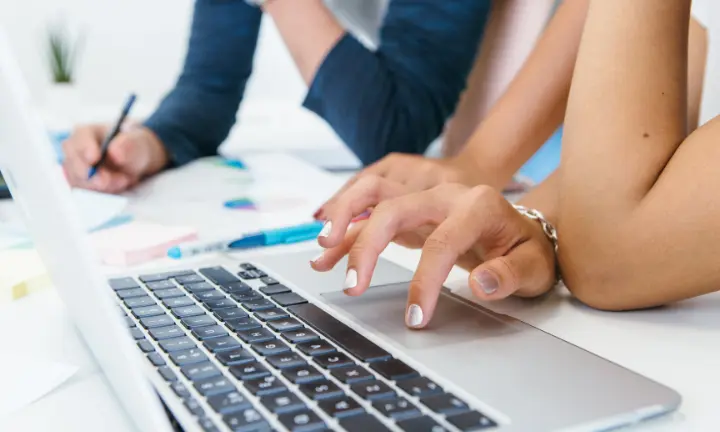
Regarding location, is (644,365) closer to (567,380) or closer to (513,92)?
(567,380)

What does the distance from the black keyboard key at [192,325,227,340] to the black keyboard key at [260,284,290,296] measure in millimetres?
60

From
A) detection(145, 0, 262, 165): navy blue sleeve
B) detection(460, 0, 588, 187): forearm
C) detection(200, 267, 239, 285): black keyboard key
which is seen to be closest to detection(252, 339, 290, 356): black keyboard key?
detection(200, 267, 239, 285): black keyboard key

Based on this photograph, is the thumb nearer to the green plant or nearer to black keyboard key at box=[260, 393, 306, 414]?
black keyboard key at box=[260, 393, 306, 414]

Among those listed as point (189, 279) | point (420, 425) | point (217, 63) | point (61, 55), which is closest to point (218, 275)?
point (189, 279)

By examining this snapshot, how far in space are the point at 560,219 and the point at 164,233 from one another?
29cm

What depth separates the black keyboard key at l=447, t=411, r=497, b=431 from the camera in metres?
0.25

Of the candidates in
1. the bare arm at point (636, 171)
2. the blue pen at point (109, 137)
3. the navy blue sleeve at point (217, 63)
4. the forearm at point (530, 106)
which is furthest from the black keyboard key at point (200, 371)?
the navy blue sleeve at point (217, 63)

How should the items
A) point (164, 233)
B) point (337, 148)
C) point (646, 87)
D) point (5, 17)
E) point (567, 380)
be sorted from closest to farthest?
point (567, 380)
point (646, 87)
point (164, 233)
point (337, 148)
point (5, 17)

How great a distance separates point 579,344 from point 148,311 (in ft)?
0.71

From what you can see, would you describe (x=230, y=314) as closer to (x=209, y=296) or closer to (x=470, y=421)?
(x=209, y=296)

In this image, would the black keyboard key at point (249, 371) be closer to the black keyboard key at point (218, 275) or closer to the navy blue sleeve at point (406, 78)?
the black keyboard key at point (218, 275)

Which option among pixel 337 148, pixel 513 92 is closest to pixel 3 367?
pixel 513 92

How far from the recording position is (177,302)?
15.4 inches

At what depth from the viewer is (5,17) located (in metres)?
1.55
